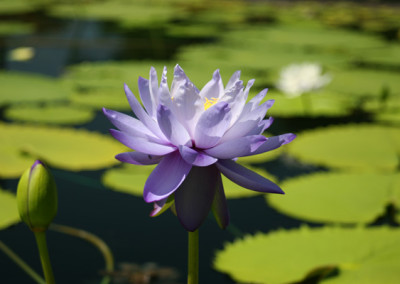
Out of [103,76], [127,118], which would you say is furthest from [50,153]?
[103,76]

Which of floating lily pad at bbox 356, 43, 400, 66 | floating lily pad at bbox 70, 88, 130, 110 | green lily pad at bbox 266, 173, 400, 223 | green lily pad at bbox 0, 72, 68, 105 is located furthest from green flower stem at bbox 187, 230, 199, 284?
floating lily pad at bbox 356, 43, 400, 66

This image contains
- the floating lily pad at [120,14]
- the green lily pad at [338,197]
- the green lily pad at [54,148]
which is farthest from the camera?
the floating lily pad at [120,14]

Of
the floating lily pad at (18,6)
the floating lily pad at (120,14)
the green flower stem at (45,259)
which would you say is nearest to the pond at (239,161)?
the green flower stem at (45,259)

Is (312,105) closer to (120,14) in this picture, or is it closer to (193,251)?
(193,251)

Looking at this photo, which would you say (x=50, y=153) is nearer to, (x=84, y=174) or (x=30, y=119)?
(x=84, y=174)

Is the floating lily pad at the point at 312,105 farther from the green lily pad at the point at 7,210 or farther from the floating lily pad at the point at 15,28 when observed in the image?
the floating lily pad at the point at 15,28
